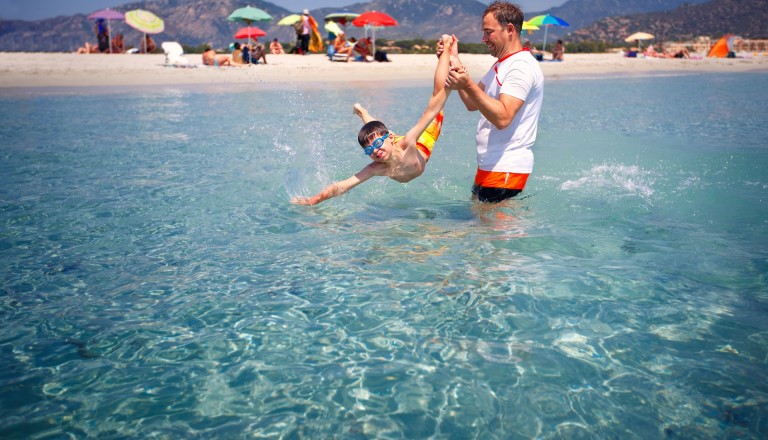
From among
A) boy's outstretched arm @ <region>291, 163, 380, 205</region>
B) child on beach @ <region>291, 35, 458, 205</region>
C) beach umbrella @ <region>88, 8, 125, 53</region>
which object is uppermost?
beach umbrella @ <region>88, 8, 125, 53</region>

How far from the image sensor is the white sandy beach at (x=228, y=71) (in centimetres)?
1997

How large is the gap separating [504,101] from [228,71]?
20.9 metres

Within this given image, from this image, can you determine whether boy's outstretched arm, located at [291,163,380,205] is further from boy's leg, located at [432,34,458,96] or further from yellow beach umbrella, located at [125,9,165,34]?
yellow beach umbrella, located at [125,9,165,34]

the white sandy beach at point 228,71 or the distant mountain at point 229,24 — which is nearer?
the white sandy beach at point 228,71

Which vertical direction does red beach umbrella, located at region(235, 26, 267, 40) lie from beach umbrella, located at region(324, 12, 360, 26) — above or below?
below

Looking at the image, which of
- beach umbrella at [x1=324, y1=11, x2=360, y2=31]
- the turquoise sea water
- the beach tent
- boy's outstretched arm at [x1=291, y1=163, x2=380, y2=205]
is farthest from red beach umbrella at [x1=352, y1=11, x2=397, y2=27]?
the beach tent

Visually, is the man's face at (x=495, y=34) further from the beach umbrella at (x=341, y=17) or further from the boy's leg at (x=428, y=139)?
the beach umbrella at (x=341, y=17)

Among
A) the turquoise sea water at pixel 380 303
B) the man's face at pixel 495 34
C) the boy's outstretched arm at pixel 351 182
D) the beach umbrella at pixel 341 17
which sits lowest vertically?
the turquoise sea water at pixel 380 303

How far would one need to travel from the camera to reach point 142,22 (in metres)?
25.8

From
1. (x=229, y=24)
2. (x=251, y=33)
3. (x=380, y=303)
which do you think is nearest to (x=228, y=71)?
(x=251, y=33)

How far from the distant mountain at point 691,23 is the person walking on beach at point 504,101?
61925mm

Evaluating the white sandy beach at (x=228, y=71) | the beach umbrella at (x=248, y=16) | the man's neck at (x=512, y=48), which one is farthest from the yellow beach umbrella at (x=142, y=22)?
the man's neck at (x=512, y=48)

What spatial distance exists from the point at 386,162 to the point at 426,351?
2.61 meters

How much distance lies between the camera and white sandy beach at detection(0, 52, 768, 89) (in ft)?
65.5
